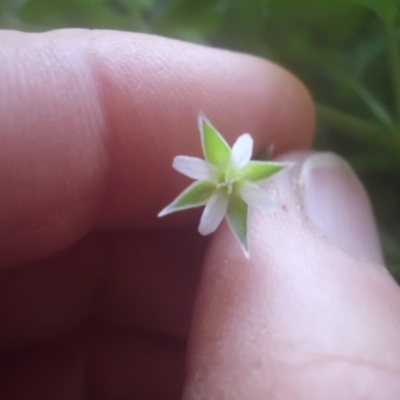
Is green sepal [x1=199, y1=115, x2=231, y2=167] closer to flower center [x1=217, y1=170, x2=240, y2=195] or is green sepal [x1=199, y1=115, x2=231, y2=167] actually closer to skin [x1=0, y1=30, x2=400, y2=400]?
flower center [x1=217, y1=170, x2=240, y2=195]

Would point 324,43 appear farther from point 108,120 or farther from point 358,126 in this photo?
point 108,120

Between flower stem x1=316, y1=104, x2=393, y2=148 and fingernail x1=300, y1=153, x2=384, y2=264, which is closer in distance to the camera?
fingernail x1=300, y1=153, x2=384, y2=264

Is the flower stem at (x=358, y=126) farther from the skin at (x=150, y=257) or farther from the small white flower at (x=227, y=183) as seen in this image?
the small white flower at (x=227, y=183)

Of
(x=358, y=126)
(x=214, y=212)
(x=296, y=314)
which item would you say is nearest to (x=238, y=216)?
(x=214, y=212)

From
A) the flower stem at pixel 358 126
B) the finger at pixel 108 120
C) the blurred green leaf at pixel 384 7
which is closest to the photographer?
the finger at pixel 108 120

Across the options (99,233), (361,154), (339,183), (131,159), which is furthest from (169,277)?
(361,154)

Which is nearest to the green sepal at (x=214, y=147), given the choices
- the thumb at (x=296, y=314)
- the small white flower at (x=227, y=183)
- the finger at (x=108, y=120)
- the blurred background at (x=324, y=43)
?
the small white flower at (x=227, y=183)

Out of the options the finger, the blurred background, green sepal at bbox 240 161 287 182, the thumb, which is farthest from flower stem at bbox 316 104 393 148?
green sepal at bbox 240 161 287 182
